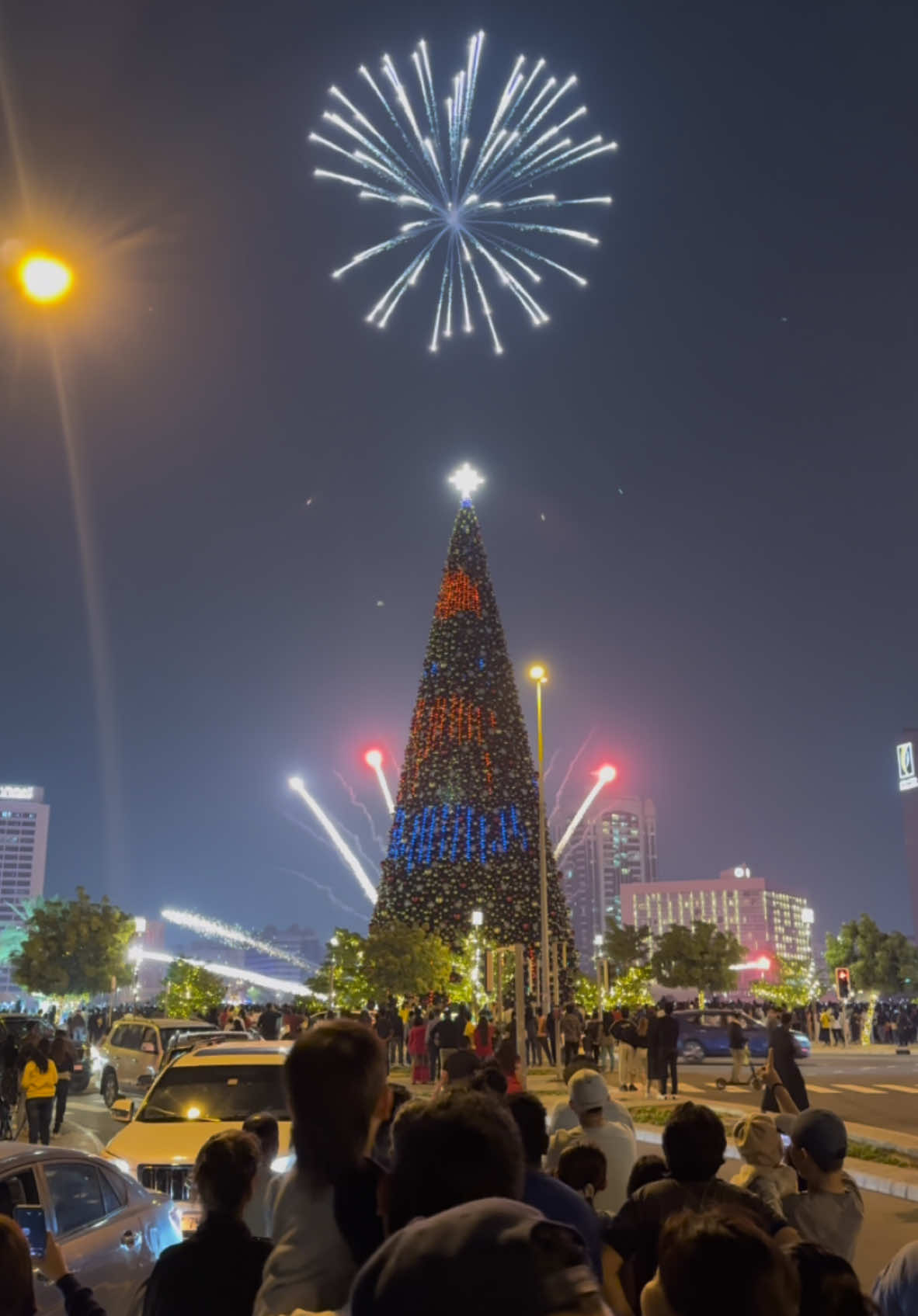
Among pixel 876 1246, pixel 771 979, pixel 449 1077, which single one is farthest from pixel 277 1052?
pixel 771 979

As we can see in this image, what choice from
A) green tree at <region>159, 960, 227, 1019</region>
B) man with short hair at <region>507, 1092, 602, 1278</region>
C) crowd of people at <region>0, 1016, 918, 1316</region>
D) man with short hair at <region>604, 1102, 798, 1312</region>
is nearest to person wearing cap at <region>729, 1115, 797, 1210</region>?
crowd of people at <region>0, 1016, 918, 1316</region>

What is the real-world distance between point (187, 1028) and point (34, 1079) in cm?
941

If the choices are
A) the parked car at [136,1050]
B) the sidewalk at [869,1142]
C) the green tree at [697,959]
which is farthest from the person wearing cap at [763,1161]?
the green tree at [697,959]

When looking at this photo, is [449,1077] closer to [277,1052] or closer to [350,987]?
[277,1052]

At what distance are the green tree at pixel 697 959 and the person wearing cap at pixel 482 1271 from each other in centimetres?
6786

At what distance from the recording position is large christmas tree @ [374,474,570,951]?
46.2m

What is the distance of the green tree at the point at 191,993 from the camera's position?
5062cm

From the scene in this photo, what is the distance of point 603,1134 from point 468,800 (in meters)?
42.2

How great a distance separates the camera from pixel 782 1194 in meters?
4.95

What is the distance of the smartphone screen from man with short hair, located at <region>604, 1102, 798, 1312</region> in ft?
10.4

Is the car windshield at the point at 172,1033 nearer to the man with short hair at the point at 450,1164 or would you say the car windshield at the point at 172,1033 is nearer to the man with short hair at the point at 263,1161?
the man with short hair at the point at 263,1161

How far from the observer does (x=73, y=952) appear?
173 ft

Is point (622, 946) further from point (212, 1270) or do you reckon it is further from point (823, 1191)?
point (212, 1270)

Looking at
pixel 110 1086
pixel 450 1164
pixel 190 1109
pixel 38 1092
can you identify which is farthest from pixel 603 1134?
pixel 110 1086
